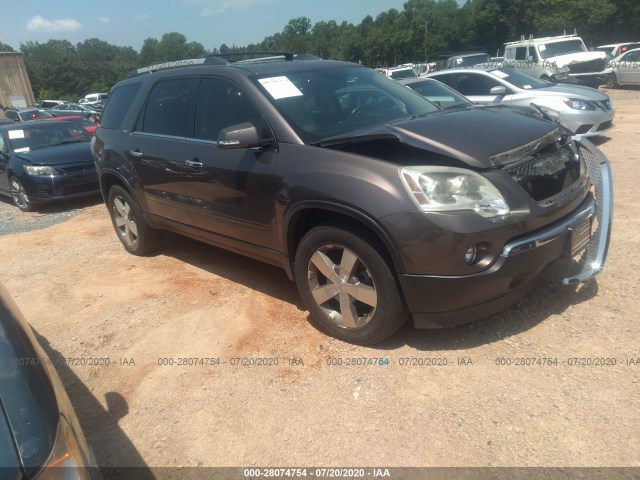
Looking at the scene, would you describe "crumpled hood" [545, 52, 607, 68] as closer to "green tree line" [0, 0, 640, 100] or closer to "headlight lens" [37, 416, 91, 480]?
"headlight lens" [37, 416, 91, 480]

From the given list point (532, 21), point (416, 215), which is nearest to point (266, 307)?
point (416, 215)

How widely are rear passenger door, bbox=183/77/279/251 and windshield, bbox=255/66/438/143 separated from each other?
0.24 m

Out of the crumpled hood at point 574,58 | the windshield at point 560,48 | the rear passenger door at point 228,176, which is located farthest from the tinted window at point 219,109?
the windshield at point 560,48

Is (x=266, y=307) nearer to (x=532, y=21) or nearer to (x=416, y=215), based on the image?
(x=416, y=215)

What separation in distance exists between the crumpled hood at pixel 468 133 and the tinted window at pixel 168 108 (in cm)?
163

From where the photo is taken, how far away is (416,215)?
2.78m

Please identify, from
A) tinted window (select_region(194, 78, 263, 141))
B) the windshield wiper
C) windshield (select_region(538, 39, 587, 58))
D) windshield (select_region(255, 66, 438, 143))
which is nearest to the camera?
windshield (select_region(255, 66, 438, 143))

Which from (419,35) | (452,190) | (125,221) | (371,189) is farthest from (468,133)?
(419,35)

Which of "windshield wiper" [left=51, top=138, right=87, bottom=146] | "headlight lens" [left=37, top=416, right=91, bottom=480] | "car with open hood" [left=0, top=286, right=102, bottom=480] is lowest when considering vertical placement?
"headlight lens" [left=37, top=416, right=91, bottom=480]

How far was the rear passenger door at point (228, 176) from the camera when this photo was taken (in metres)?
3.60

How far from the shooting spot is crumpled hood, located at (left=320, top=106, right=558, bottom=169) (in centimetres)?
291

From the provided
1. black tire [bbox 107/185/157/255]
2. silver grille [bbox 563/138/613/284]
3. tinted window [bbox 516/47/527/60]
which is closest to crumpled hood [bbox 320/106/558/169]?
silver grille [bbox 563/138/613/284]

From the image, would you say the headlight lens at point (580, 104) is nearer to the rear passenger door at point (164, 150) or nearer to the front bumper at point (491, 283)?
the front bumper at point (491, 283)

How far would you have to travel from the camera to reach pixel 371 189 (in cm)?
291
